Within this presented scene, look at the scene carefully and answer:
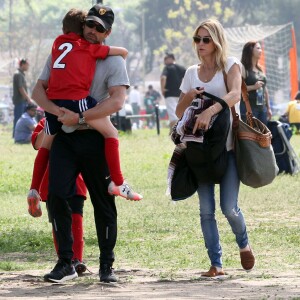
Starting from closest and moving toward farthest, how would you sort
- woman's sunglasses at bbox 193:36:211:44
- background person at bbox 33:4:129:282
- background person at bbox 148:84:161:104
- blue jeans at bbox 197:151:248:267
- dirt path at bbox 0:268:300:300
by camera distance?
dirt path at bbox 0:268:300:300, background person at bbox 33:4:129:282, woman's sunglasses at bbox 193:36:211:44, blue jeans at bbox 197:151:248:267, background person at bbox 148:84:161:104

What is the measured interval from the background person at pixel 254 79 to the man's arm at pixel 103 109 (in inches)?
298

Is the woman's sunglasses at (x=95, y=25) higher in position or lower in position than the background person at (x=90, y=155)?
higher

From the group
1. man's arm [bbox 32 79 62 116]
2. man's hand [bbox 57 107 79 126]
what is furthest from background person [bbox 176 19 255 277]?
Answer: man's arm [bbox 32 79 62 116]

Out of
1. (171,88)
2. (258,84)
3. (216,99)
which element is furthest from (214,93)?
(171,88)

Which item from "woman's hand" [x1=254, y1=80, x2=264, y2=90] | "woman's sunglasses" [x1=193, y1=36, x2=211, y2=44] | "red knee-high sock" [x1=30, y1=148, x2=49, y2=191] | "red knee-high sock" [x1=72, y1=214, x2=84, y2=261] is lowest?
"red knee-high sock" [x1=72, y1=214, x2=84, y2=261]

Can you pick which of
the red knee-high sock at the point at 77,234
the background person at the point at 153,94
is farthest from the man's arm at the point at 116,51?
the background person at the point at 153,94

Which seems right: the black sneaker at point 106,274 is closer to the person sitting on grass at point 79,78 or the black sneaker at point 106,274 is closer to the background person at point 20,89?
the person sitting on grass at point 79,78

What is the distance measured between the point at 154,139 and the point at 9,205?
13705mm

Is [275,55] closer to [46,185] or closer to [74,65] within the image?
[46,185]

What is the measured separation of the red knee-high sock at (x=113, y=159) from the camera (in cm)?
833

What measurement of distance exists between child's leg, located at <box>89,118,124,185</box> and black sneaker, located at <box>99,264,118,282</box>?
62 cm

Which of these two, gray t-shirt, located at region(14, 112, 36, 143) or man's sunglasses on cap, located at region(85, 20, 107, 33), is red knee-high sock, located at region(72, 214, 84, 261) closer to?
man's sunglasses on cap, located at region(85, 20, 107, 33)

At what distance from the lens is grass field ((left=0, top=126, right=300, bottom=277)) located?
9.83 metres

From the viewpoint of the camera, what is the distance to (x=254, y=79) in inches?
640
